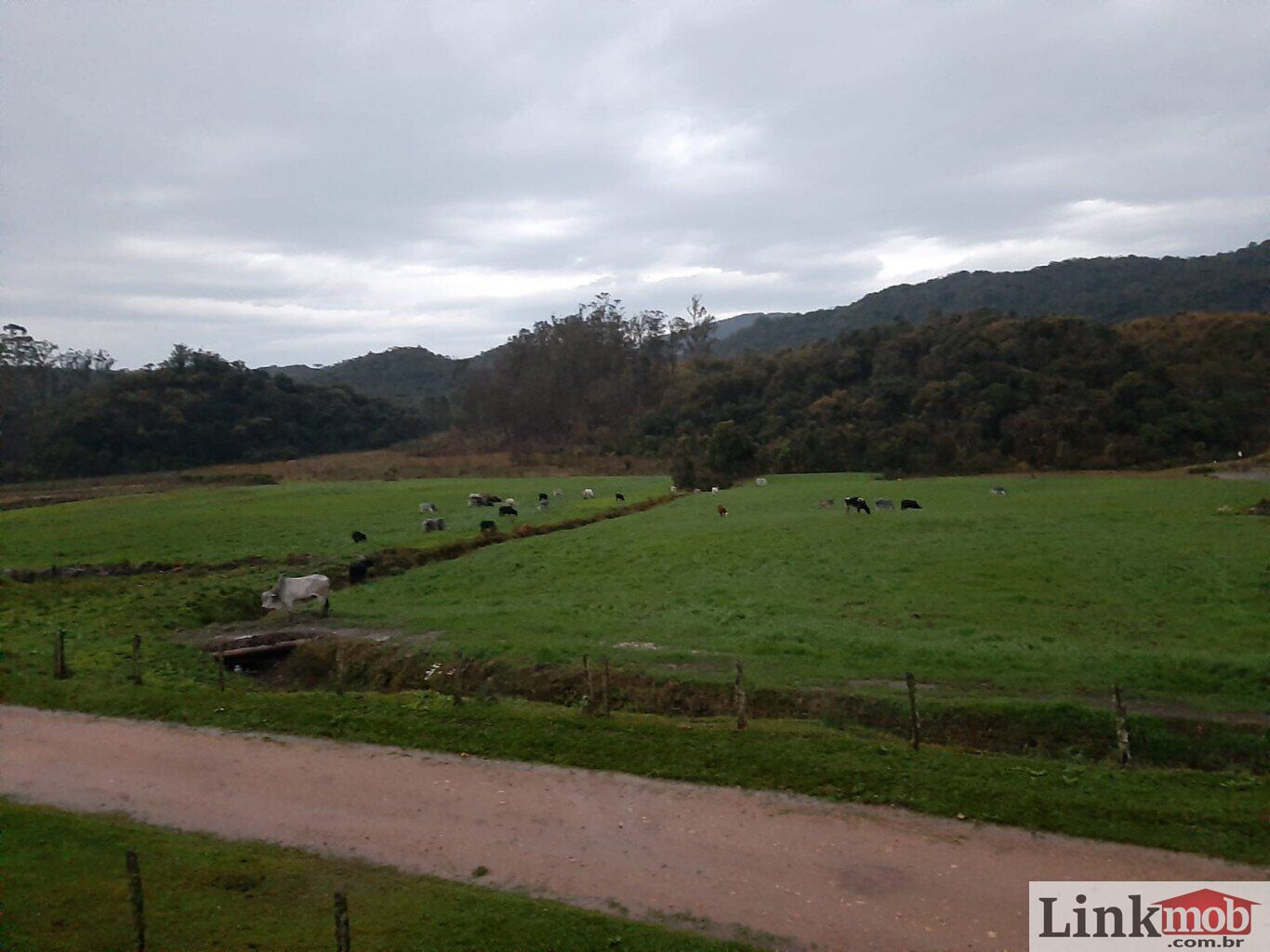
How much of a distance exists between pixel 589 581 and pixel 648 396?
105 meters

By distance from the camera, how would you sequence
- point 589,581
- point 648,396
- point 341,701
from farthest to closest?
1. point 648,396
2. point 589,581
3. point 341,701

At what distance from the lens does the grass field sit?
11.9 meters

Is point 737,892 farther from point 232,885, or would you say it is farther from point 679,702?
point 679,702

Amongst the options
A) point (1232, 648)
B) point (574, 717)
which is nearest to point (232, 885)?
point (574, 717)

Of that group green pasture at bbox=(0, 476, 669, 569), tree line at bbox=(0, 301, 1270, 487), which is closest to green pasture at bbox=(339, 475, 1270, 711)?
green pasture at bbox=(0, 476, 669, 569)

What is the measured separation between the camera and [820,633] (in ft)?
65.9

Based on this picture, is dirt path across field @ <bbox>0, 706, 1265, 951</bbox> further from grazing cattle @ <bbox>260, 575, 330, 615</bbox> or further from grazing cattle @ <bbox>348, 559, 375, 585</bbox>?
grazing cattle @ <bbox>348, 559, 375, 585</bbox>

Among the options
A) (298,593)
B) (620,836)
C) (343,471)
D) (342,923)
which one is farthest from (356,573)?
(343,471)

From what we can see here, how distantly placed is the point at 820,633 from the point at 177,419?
10460 cm

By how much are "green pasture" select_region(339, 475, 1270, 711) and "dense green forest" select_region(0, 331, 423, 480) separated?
82210 millimetres

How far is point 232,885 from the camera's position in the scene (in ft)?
29.7

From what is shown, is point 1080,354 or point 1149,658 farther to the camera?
point 1080,354

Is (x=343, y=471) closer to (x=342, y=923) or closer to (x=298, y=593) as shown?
(x=298, y=593)

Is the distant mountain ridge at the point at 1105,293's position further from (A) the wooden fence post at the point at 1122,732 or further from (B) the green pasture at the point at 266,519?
(A) the wooden fence post at the point at 1122,732
